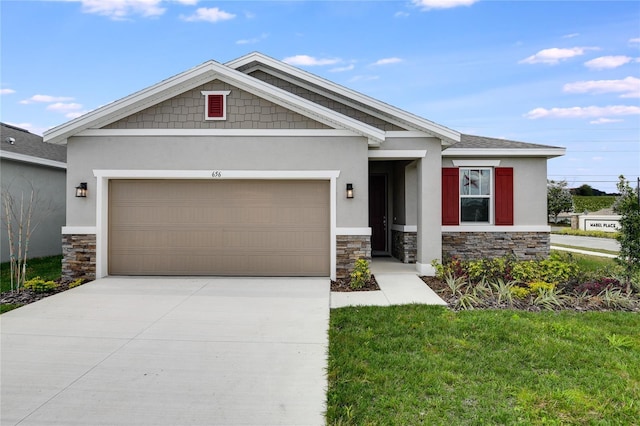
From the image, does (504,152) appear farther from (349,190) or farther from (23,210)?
(23,210)

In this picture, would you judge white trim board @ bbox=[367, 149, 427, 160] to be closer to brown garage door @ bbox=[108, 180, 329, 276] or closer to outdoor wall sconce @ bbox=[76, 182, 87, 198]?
brown garage door @ bbox=[108, 180, 329, 276]

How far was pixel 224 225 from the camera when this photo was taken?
331 inches

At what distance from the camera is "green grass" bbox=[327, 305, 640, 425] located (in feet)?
10.3

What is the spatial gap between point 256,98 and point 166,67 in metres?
9.63

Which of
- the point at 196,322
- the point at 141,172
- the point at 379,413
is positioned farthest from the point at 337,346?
the point at 141,172

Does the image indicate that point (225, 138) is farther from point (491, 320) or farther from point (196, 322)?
point (491, 320)

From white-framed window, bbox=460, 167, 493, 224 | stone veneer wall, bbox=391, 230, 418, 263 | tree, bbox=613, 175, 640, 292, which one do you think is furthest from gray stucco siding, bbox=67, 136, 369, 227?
tree, bbox=613, 175, 640, 292

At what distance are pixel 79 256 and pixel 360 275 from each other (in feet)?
Result: 20.3

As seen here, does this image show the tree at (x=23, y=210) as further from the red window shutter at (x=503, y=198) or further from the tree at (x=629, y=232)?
the tree at (x=629, y=232)

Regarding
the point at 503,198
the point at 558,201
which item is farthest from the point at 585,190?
the point at 503,198

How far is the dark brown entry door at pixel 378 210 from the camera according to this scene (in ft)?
39.8

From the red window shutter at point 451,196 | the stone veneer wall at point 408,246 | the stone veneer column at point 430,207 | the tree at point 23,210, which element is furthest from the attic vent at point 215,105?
the tree at point 23,210

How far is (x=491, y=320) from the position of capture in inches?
212

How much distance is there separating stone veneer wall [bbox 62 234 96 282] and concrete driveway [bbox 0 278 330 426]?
4.13 feet
